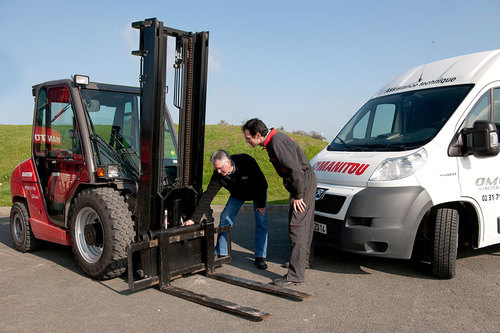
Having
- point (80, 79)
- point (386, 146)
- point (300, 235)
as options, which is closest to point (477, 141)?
point (386, 146)

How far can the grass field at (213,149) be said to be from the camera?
13496mm

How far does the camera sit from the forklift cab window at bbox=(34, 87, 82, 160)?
5.38 meters

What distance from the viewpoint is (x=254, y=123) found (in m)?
4.82

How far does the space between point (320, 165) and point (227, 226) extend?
1.49 m

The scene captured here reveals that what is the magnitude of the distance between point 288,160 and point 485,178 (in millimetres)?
2369

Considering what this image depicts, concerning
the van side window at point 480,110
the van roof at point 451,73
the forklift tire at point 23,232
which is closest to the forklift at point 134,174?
the forklift tire at point 23,232

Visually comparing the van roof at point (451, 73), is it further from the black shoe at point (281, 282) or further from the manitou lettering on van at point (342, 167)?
the black shoe at point (281, 282)

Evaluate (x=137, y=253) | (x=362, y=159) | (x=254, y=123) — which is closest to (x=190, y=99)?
(x=254, y=123)

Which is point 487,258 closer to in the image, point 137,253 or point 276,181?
point 137,253

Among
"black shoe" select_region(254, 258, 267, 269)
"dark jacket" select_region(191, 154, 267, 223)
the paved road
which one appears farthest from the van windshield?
"black shoe" select_region(254, 258, 267, 269)

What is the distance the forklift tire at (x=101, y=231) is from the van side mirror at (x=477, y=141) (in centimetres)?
378

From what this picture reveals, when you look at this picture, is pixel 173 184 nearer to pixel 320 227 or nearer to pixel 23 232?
pixel 320 227

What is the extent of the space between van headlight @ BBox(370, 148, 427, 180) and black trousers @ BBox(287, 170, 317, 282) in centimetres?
74

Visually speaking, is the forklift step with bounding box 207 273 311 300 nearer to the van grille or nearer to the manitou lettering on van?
the van grille
